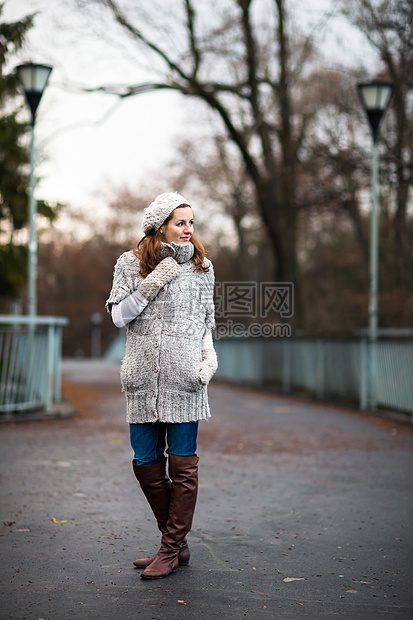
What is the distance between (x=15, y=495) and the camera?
612 cm

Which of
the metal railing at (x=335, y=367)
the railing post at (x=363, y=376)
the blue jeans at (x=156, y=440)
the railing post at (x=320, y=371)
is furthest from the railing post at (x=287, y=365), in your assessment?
the blue jeans at (x=156, y=440)

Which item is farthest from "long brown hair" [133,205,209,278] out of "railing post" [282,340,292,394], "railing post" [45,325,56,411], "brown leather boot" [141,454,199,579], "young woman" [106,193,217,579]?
"railing post" [282,340,292,394]

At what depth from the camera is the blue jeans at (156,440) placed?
14.0 feet

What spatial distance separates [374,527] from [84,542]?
1828 mm

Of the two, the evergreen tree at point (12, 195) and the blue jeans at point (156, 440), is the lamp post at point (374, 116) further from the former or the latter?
the blue jeans at point (156, 440)

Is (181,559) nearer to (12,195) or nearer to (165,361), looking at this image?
(165,361)

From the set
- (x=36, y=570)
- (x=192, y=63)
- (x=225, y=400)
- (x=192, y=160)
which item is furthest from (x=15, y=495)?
(x=192, y=160)

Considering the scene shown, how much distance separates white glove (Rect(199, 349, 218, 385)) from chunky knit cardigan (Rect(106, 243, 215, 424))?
1.1 inches

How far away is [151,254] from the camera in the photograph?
4270 mm

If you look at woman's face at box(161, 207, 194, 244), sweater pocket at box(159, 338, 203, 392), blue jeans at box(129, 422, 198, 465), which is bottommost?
blue jeans at box(129, 422, 198, 465)

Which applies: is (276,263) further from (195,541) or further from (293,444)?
(195,541)

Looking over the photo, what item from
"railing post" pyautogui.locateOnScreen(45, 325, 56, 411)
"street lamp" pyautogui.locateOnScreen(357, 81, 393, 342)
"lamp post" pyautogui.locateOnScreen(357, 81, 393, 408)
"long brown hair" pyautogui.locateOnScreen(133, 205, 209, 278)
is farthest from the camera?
"street lamp" pyautogui.locateOnScreen(357, 81, 393, 342)

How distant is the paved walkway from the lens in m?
3.74

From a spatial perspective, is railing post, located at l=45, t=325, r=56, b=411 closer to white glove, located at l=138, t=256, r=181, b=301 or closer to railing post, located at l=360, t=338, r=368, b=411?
railing post, located at l=360, t=338, r=368, b=411
